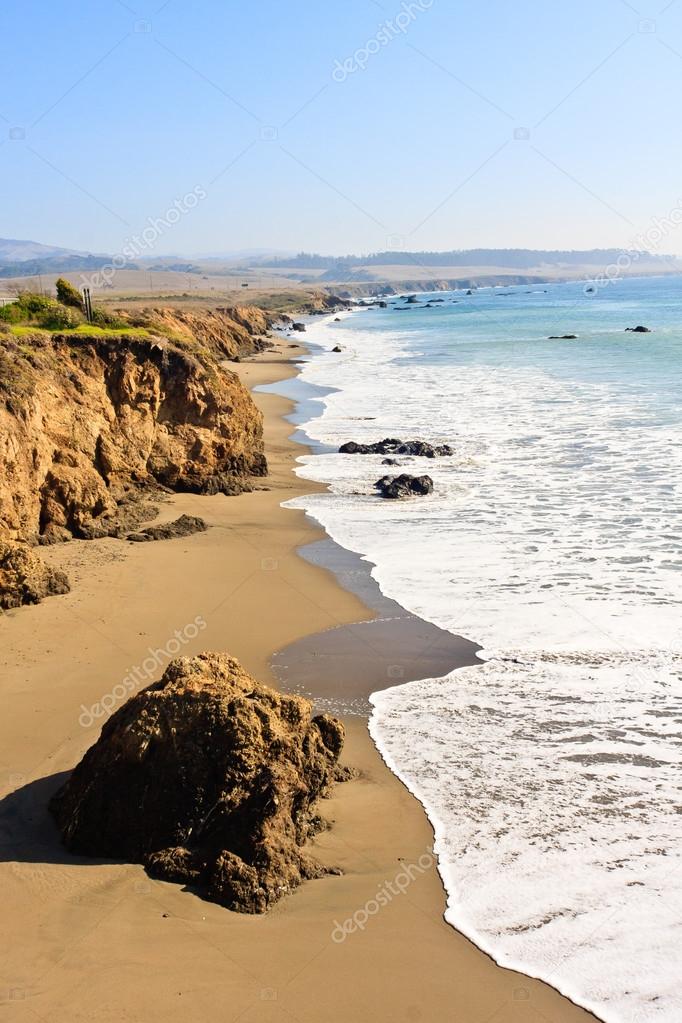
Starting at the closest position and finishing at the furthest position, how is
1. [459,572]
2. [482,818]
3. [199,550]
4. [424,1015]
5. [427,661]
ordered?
1. [424,1015]
2. [482,818]
3. [427,661]
4. [459,572]
5. [199,550]

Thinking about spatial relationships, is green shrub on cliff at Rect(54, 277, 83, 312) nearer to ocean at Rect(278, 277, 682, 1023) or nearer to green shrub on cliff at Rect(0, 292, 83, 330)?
green shrub on cliff at Rect(0, 292, 83, 330)

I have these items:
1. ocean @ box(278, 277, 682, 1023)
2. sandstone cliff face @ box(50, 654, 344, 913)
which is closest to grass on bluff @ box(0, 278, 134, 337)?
ocean @ box(278, 277, 682, 1023)

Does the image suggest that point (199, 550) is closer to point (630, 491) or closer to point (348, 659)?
point (348, 659)

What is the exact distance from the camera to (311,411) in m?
33.9

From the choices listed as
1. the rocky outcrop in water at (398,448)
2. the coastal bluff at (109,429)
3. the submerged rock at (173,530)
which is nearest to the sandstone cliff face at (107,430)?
the coastal bluff at (109,429)

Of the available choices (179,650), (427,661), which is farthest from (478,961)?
(179,650)

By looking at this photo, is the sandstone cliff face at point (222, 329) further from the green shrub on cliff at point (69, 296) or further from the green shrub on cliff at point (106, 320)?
the green shrub on cliff at point (106, 320)

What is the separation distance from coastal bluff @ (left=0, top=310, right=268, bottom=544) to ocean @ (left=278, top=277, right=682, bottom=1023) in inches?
110

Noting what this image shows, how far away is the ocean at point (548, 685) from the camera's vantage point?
23.1 feet

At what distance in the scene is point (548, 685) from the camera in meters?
11.0

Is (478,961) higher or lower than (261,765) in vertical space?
lower

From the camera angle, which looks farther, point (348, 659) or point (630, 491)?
point (630, 491)

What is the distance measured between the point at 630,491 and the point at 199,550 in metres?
9.58

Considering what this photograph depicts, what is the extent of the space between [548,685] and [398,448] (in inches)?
586
